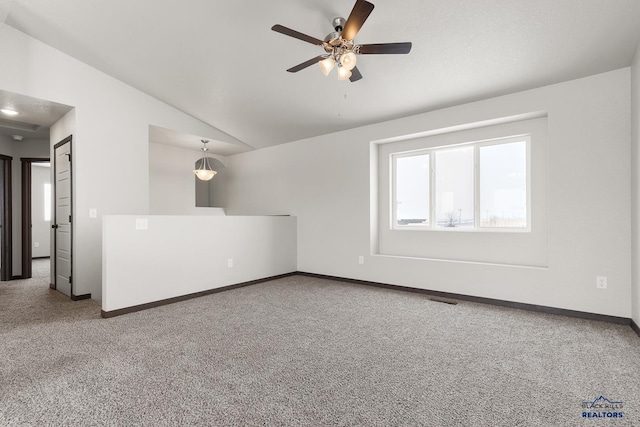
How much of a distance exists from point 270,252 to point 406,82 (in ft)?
11.4

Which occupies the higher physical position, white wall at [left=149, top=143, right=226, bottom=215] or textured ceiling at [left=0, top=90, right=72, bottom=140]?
textured ceiling at [left=0, top=90, right=72, bottom=140]

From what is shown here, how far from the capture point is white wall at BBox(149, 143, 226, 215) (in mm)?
6234

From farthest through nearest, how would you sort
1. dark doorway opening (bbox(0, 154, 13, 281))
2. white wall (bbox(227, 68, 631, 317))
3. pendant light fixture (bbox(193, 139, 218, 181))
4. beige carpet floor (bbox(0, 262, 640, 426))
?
pendant light fixture (bbox(193, 139, 218, 181)), dark doorway opening (bbox(0, 154, 13, 281)), white wall (bbox(227, 68, 631, 317)), beige carpet floor (bbox(0, 262, 640, 426))

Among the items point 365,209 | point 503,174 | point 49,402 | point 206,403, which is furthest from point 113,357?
point 503,174

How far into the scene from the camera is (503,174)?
4191 millimetres

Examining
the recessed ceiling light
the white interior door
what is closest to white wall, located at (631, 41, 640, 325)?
the white interior door

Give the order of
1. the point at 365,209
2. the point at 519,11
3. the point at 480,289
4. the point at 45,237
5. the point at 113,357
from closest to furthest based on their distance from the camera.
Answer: the point at 113,357 < the point at 519,11 < the point at 480,289 < the point at 365,209 < the point at 45,237

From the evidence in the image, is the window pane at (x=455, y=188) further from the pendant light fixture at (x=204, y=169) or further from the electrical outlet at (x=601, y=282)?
the pendant light fixture at (x=204, y=169)

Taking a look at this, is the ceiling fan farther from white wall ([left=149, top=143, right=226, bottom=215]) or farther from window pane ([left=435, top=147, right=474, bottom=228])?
white wall ([left=149, top=143, right=226, bottom=215])

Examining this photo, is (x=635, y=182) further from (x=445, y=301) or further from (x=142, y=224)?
(x=142, y=224)

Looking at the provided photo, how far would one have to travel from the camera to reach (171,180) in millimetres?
6500

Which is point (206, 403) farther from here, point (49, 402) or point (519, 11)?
point (519, 11)

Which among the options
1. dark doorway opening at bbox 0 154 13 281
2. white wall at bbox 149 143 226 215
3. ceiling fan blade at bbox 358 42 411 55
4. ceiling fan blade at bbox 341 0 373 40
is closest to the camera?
ceiling fan blade at bbox 341 0 373 40

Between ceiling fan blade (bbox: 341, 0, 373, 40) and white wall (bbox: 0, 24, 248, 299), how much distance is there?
151 inches
